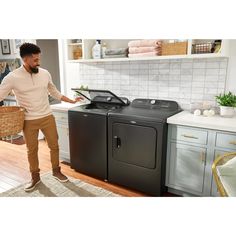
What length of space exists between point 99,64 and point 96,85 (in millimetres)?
306

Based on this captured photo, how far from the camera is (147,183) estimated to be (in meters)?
2.34

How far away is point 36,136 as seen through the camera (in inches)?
93.7

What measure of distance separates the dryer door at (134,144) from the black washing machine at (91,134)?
6.6 inches

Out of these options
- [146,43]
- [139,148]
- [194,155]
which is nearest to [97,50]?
[146,43]

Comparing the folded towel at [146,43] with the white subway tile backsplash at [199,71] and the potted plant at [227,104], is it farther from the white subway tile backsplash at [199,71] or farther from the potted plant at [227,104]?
the potted plant at [227,104]

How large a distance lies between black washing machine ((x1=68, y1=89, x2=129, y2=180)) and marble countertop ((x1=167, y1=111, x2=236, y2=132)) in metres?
0.80

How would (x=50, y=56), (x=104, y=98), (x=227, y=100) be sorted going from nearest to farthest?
1. (x=227, y=100)
2. (x=104, y=98)
3. (x=50, y=56)

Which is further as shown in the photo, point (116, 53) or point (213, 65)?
point (116, 53)

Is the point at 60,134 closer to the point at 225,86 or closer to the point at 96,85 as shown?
the point at 96,85

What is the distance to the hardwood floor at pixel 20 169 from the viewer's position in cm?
256

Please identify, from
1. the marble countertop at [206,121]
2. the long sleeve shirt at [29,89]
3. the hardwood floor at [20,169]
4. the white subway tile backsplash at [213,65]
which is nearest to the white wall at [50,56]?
the hardwood floor at [20,169]

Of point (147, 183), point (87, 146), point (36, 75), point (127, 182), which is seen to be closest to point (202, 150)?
point (147, 183)

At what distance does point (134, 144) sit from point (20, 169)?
173 cm

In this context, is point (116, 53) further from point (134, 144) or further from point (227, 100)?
point (227, 100)
